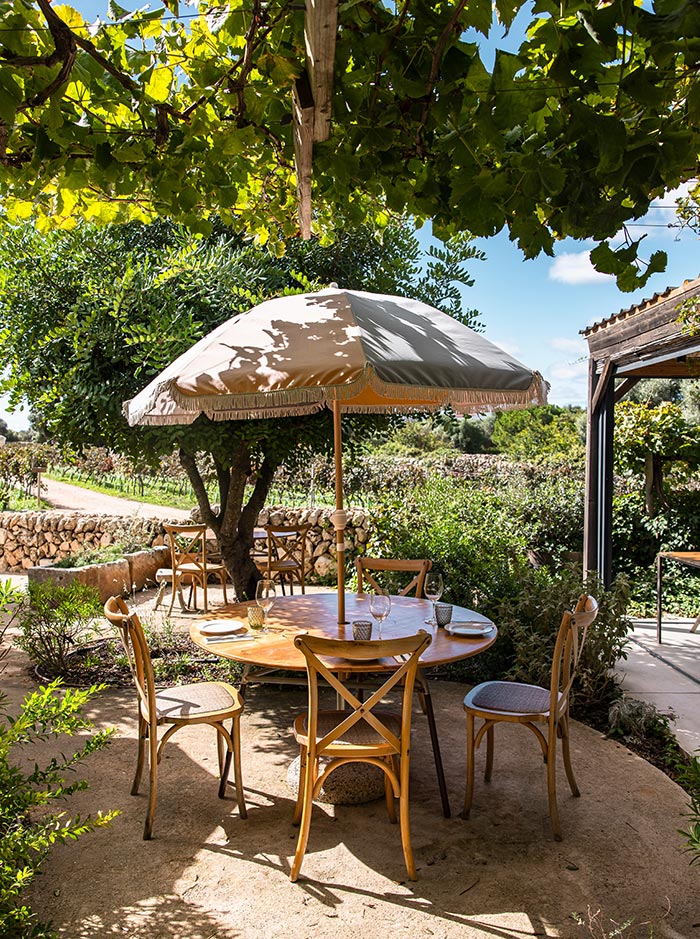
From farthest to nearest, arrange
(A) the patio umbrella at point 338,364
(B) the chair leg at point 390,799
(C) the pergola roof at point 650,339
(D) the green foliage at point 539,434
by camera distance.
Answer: (D) the green foliage at point 539,434 < (C) the pergola roof at point 650,339 < (B) the chair leg at point 390,799 < (A) the patio umbrella at point 338,364

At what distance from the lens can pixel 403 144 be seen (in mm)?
2881

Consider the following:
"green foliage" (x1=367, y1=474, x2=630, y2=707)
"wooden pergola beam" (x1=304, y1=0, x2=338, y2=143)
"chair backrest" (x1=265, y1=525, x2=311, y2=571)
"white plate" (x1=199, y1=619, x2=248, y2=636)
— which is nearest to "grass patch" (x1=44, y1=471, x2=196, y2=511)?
"chair backrest" (x1=265, y1=525, x2=311, y2=571)

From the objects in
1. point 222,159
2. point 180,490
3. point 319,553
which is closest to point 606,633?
point 222,159

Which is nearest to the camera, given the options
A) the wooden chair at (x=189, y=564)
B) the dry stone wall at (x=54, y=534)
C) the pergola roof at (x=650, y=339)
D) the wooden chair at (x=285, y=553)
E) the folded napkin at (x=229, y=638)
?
the folded napkin at (x=229, y=638)

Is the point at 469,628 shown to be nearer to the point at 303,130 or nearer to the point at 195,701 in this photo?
the point at 195,701

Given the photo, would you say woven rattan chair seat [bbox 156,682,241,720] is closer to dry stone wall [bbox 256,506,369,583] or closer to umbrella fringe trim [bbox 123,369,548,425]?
umbrella fringe trim [bbox 123,369,548,425]

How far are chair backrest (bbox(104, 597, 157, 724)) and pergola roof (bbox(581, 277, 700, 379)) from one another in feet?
14.6

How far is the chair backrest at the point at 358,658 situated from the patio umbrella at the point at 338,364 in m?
0.88

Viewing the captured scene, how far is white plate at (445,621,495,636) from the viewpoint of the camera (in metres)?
3.56

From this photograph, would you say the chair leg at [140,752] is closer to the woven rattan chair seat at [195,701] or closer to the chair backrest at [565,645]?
the woven rattan chair seat at [195,701]

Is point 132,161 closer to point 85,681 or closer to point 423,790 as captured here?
point 423,790

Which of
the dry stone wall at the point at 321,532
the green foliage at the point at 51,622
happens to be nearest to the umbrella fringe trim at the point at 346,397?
the green foliage at the point at 51,622

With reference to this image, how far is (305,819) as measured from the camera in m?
2.89

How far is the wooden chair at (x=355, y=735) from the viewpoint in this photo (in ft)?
9.21
